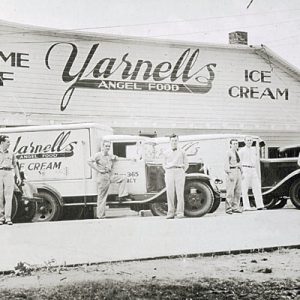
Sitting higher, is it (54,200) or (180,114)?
(180,114)

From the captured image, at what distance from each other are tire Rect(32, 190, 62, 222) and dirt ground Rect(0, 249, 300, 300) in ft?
4.63

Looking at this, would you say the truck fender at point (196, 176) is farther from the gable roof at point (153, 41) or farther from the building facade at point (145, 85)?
the gable roof at point (153, 41)

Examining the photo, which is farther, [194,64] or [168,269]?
[194,64]

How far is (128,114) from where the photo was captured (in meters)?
5.37

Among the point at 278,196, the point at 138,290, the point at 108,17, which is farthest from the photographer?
the point at 278,196

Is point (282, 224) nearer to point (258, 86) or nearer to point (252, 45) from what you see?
point (258, 86)

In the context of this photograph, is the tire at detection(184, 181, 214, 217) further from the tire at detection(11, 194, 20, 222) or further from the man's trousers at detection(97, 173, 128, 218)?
the tire at detection(11, 194, 20, 222)

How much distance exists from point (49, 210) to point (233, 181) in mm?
2303

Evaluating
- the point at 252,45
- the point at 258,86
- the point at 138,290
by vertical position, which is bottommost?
the point at 138,290

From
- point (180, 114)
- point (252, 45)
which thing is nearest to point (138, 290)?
point (180, 114)

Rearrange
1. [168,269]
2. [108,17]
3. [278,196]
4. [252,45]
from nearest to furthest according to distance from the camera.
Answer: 1. [168,269]
2. [108,17]
3. [252,45]
4. [278,196]

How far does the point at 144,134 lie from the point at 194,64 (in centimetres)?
93

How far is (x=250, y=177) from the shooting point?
22.2ft

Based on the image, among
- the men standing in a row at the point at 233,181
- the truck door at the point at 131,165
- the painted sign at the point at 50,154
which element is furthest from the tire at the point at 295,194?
the painted sign at the point at 50,154
